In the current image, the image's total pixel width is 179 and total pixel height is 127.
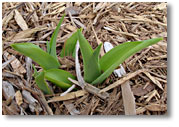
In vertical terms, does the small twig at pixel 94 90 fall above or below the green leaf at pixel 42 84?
below

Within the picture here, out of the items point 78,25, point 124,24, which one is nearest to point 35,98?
point 78,25

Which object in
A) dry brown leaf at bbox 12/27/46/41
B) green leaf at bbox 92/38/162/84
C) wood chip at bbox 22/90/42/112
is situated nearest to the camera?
green leaf at bbox 92/38/162/84

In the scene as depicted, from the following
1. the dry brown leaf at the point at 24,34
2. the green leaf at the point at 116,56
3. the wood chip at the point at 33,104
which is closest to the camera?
the green leaf at the point at 116,56

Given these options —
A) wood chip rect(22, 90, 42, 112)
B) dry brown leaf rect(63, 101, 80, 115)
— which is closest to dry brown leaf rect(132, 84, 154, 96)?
dry brown leaf rect(63, 101, 80, 115)

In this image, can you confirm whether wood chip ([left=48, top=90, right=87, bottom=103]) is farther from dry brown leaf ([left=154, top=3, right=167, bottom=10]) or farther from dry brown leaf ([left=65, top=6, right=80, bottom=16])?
dry brown leaf ([left=154, top=3, right=167, bottom=10])

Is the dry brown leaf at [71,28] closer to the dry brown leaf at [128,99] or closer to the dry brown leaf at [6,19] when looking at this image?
the dry brown leaf at [6,19]

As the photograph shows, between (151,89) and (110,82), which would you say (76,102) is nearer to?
(110,82)

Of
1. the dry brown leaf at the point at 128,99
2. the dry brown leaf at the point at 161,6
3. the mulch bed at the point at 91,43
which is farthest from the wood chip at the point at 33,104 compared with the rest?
the dry brown leaf at the point at 161,6
